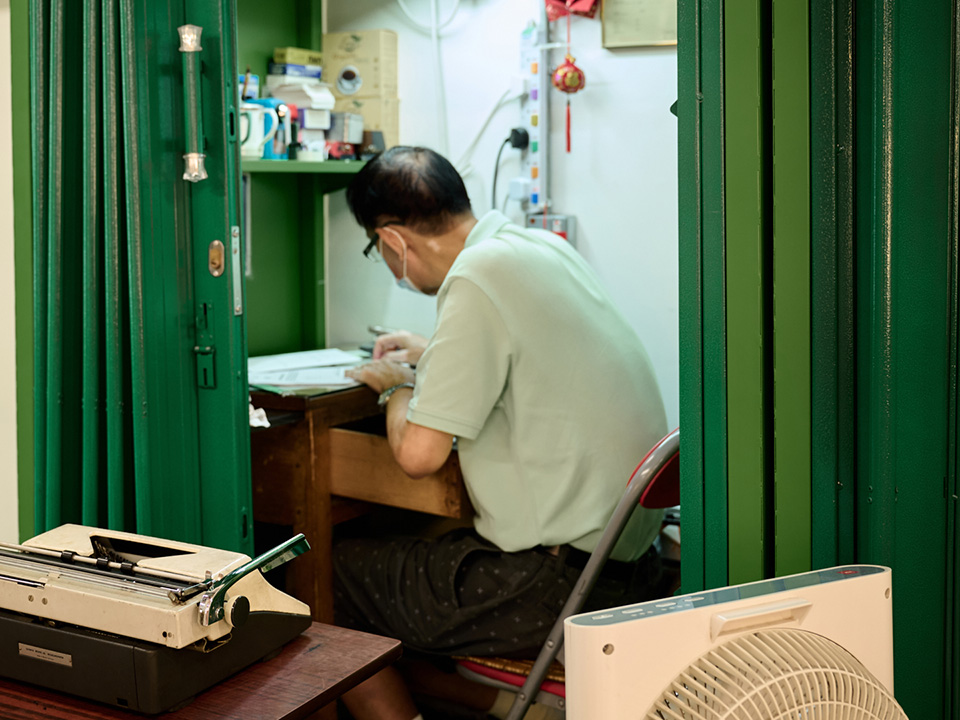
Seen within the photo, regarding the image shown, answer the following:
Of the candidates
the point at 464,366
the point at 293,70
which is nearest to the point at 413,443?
the point at 464,366

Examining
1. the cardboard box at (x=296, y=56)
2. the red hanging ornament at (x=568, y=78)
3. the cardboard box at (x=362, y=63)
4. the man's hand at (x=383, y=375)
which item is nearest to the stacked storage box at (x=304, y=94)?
the cardboard box at (x=296, y=56)

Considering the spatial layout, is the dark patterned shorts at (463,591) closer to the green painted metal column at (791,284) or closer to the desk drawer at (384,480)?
the desk drawer at (384,480)

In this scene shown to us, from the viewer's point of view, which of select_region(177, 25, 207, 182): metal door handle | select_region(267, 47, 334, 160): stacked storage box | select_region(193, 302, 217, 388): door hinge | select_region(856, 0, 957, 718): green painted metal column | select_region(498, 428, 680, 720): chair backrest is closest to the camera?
select_region(856, 0, 957, 718): green painted metal column

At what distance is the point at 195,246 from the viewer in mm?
1890

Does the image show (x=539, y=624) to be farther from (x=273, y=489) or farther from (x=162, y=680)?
(x=162, y=680)

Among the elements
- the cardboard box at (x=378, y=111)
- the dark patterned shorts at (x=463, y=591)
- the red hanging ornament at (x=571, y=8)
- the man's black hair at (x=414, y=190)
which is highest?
the red hanging ornament at (x=571, y=8)

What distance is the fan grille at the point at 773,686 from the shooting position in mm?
828

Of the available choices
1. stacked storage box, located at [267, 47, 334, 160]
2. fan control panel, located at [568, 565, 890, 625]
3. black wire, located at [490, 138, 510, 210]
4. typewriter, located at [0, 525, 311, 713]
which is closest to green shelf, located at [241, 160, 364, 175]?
stacked storage box, located at [267, 47, 334, 160]

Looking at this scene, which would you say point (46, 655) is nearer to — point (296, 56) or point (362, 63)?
point (296, 56)

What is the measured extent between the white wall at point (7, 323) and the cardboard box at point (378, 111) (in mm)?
1426

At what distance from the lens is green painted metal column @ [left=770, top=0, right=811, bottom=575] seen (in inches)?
42.6

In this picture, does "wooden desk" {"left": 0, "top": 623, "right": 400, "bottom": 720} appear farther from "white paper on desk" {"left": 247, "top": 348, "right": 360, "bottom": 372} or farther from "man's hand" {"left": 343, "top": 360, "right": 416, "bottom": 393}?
"white paper on desk" {"left": 247, "top": 348, "right": 360, "bottom": 372}

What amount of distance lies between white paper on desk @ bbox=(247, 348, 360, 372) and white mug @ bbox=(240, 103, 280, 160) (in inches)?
22.9

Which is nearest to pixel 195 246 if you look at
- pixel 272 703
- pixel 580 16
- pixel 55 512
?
pixel 55 512
